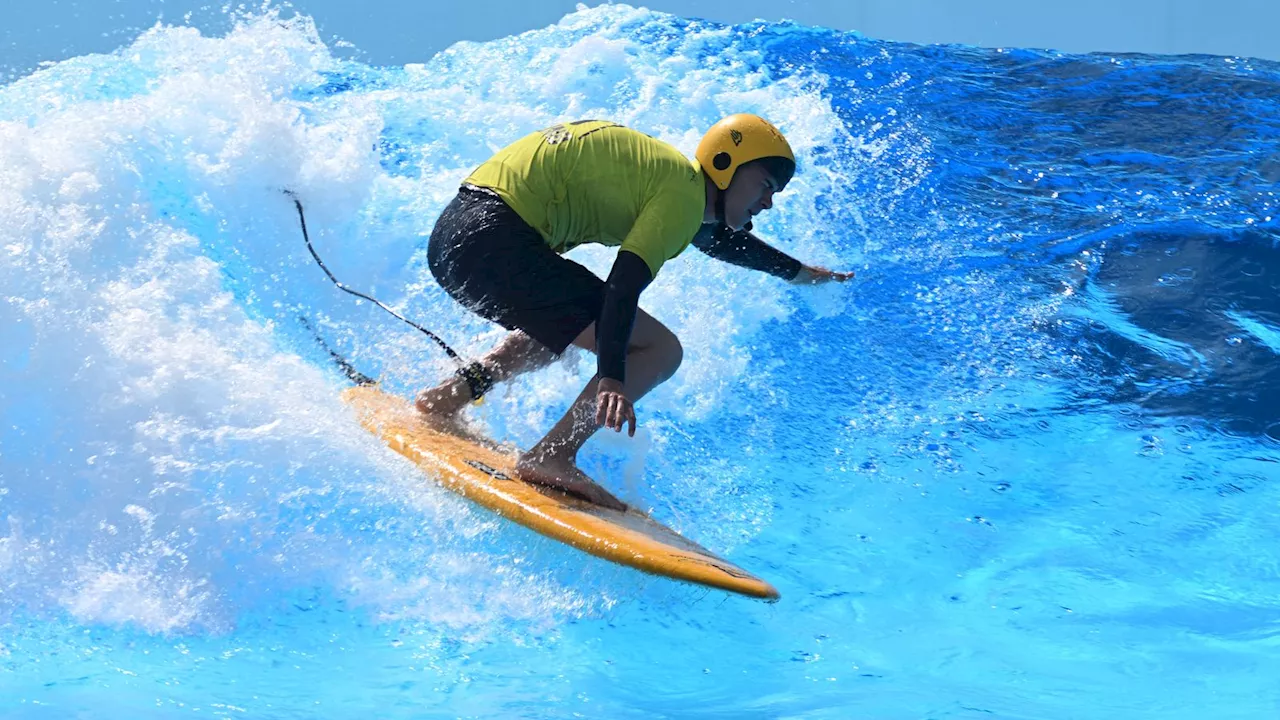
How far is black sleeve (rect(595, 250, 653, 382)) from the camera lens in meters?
3.21

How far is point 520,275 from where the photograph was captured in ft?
11.2

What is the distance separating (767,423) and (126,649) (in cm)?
290

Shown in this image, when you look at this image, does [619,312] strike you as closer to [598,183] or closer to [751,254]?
[598,183]

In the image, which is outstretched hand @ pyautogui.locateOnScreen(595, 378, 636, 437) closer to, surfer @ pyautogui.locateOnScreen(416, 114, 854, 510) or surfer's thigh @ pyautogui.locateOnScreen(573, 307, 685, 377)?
surfer @ pyautogui.locateOnScreen(416, 114, 854, 510)

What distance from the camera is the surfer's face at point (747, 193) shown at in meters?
3.57

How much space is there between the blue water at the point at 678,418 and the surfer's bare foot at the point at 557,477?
0.20m

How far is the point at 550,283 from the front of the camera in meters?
3.40

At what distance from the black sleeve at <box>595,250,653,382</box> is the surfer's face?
52 centimetres

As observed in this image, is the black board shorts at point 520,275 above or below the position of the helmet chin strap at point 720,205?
below

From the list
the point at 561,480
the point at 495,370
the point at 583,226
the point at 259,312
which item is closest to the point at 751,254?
the point at 583,226

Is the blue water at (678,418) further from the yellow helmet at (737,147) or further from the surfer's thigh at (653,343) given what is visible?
the yellow helmet at (737,147)

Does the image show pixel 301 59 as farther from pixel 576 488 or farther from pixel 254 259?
pixel 576 488

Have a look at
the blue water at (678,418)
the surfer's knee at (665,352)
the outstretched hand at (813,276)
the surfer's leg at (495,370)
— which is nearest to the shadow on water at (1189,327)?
the blue water at (678,418)

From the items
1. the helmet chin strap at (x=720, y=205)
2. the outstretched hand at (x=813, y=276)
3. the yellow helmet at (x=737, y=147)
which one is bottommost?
the helmet chin strap at (x=720, y=205)
